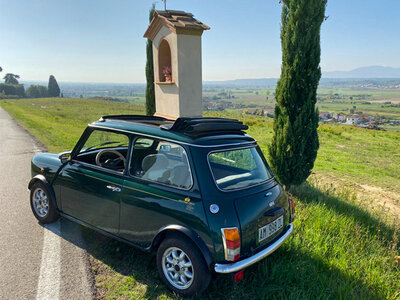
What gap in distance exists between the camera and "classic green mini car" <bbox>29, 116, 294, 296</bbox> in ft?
9.09

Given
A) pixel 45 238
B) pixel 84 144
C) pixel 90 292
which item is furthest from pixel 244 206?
pixel 45 238

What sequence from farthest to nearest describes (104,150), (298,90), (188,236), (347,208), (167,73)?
(167,73) → (298,90) → (347,208) → (104,150) → (188,236)

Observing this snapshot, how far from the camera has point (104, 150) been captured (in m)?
4.35

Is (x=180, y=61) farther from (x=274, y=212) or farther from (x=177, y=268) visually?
(x=177, y=268)

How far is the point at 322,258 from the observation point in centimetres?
370

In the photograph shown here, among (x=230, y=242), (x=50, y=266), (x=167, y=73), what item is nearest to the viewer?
(x=230, y=242)

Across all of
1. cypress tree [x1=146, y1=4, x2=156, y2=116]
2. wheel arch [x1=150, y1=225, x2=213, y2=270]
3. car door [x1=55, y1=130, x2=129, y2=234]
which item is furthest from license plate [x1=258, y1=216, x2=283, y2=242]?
cypress tree [x1=146, y1=4, x2=156, y2=116]

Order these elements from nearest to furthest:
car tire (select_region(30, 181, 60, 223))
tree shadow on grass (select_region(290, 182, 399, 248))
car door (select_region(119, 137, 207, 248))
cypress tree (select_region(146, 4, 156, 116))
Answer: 1. car door (select_region(119, 137, 207, 248))
2. car tire (select_region(30, 181, 60, 223))
3. tree shadow on grass (select_region(290, 182, 399, 248))
4. cypress tree (select_region(146, 4, 156, 116))

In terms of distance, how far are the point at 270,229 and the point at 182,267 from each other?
1.07 m

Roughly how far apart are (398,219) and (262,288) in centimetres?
441

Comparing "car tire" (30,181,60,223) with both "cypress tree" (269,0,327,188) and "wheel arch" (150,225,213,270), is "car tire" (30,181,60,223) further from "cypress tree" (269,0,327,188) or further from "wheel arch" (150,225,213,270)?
"cypress tree" (269,0,327,188)

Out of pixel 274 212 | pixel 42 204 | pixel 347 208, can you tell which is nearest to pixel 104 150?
pixel 42 204

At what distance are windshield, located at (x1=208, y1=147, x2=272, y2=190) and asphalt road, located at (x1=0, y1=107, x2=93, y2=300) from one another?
1.96m

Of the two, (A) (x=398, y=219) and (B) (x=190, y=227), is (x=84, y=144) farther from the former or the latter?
(A) (x=398, y=219)
